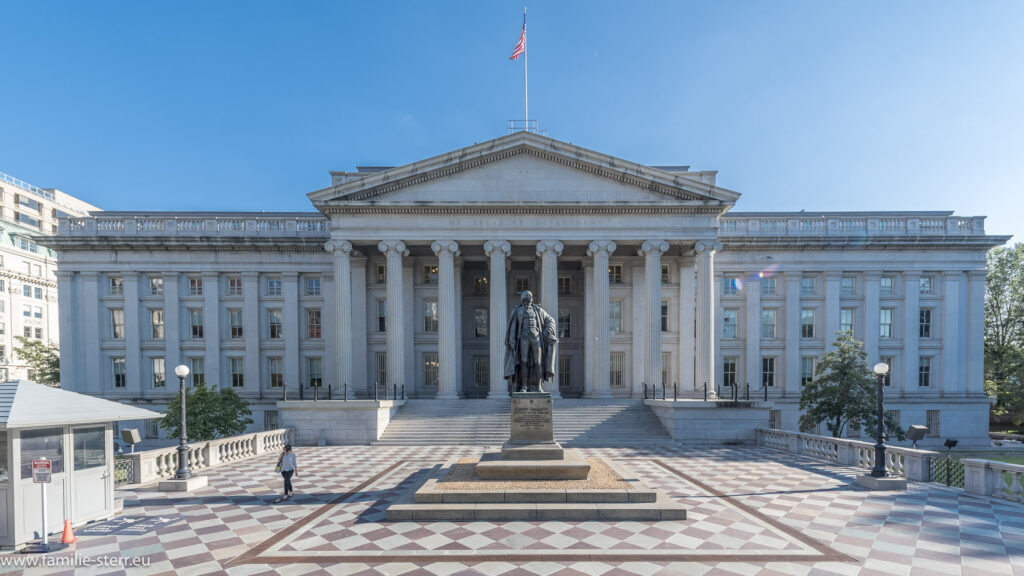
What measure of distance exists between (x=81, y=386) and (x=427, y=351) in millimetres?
26171

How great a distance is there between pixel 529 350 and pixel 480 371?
22.6 metres

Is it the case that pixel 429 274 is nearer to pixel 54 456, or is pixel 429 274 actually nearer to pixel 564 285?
pixel 564 285

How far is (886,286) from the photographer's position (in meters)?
36.0

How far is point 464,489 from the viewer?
12.0m

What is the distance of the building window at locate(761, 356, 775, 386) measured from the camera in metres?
35.6

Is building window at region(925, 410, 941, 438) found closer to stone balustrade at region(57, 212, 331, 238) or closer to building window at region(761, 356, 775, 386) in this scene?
building window at region(761, 356, 775, 386)

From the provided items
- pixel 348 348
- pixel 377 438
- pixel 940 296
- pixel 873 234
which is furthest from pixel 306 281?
pixel 940 296

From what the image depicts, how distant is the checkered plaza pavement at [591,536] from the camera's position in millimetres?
8688

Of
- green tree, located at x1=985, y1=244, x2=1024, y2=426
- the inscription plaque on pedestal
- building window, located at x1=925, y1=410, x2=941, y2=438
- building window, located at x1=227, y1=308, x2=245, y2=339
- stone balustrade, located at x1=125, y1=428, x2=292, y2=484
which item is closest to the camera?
the inscription plaque on pedestal

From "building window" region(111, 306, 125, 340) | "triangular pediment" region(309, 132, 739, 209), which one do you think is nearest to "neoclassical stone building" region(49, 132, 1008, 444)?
"building window" region(111, 306, 125, 340)

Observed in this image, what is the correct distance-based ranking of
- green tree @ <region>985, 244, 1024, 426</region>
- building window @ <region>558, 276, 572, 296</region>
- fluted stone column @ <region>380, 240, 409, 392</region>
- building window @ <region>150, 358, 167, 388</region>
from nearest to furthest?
fluted stone column @ <region>380, 240, 409, 392</region>, building window @ <region>150, 358, 167, 388</region>, building window @ <region>558, 276, 572, 296</region>, green tree @ <region>985, 244, 1024, 426</region>

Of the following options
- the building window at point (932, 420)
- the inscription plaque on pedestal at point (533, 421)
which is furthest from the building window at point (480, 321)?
the building window at point (932, 420)

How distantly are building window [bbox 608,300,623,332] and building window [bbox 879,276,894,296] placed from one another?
808 inches

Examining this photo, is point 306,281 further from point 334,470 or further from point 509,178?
point 334,470
